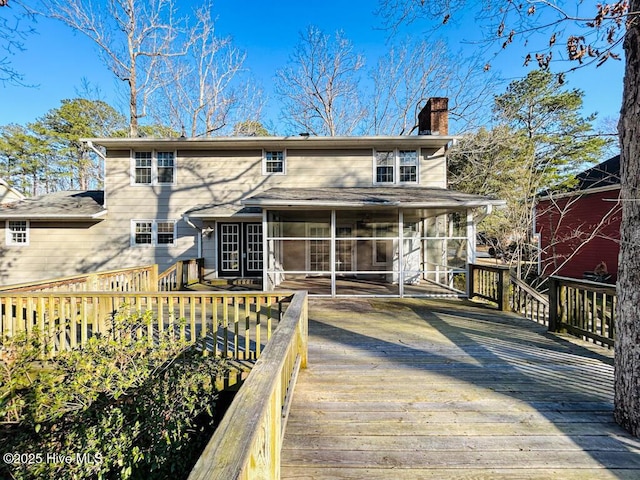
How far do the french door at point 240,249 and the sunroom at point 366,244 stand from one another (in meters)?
1.09

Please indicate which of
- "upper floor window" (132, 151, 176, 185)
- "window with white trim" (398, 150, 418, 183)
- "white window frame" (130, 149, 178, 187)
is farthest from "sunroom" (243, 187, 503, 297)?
"upper floor window" (132, 151, 176, 185)

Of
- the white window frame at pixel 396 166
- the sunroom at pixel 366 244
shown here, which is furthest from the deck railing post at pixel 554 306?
the white window frame at pixel 396 166

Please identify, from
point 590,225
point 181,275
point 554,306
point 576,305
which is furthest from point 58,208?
point 590,225

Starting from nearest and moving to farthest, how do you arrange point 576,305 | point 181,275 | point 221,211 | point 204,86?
point 576,305, point 181,275, point 221,211, point 204,86

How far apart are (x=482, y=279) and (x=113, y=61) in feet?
60.7

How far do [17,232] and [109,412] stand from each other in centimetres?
1176

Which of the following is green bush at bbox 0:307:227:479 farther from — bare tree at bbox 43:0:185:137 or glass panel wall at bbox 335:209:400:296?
bare tree at bbox 43:0:185:137

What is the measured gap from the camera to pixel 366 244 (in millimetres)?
10695

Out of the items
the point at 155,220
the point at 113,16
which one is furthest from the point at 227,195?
the point at 113,16

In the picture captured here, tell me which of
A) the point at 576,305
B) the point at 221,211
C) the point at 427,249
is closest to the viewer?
the point at 576,305

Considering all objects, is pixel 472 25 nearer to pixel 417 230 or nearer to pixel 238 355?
pixel 238 355

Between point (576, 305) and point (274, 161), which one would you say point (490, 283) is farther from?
point (274, 161)

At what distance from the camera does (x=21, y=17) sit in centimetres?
494

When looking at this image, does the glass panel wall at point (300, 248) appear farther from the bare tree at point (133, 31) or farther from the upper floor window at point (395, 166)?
the bare tree at point (133, 31)
